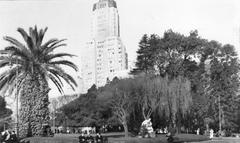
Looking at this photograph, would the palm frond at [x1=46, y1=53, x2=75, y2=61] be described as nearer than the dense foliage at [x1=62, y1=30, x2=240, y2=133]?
Yes

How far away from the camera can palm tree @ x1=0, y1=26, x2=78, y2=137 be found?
32438 millimetres

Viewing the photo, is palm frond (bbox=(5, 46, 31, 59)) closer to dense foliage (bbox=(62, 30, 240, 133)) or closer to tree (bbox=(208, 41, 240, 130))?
dense foliage (bbox=(62, 30, 240, 133))

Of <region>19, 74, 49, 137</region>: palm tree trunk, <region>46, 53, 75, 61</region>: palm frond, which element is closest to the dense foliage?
<region>46, 53, 75, 61</region>: palm frond

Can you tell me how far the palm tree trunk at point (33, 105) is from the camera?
32812mm

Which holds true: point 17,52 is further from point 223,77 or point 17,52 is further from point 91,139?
point 223,77

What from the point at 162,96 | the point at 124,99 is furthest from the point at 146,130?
the point at 124,99

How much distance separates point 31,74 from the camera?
32.7 metres

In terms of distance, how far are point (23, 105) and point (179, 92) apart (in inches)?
884

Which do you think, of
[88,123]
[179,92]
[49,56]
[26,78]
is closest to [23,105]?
[26,78]

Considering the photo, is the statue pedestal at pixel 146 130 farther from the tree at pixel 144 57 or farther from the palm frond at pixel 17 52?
the tree at pixel 144 57

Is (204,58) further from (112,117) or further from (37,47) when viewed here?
(37,47)

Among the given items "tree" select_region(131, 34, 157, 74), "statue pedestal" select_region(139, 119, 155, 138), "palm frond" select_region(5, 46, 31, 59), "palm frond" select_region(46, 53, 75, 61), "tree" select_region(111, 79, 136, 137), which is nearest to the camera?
"palm frond" select_region(5, 46, 31, 59)

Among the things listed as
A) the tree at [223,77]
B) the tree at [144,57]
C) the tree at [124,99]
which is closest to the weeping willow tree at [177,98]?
the tree at [124,99]

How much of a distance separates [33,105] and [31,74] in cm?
270
